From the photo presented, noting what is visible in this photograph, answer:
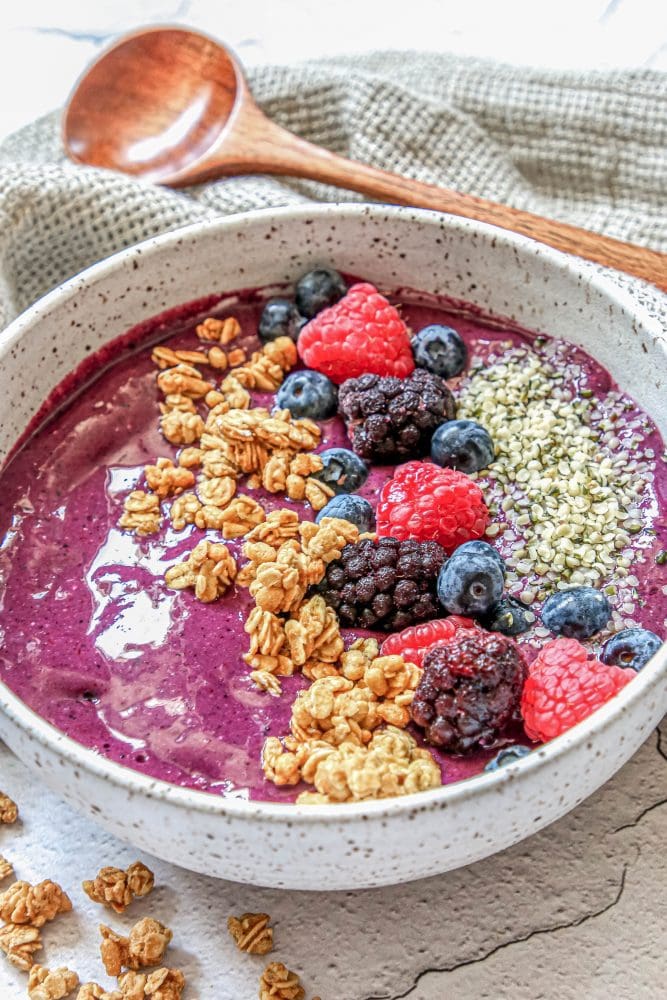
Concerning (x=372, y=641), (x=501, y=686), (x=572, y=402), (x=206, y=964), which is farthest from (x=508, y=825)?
(x=572, y=402)

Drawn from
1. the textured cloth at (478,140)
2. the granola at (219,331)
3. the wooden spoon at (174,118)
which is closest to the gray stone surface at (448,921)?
the granola at (219,331)

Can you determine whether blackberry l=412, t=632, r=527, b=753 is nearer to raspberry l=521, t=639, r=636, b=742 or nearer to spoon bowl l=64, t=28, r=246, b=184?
raspberry l=521, t=639, r=636, b=742

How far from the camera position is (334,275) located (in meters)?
2.07

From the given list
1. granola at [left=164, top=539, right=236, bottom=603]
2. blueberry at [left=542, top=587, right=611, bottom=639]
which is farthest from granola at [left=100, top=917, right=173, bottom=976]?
blueberry at [left=542, top=587, right=611, bottom=639]

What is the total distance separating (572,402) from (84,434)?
2.59ft

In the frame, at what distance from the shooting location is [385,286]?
2.11 m

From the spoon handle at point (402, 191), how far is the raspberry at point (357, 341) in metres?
0.34

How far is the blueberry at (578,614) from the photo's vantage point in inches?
63.6

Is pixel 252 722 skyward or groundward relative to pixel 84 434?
groundward

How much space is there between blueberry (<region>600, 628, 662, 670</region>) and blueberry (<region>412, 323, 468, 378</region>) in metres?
0.57

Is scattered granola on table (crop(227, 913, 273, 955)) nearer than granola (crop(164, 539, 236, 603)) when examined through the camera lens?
Yes

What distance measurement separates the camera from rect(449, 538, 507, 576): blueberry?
1.63 m

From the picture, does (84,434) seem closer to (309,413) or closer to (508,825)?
(309,413)

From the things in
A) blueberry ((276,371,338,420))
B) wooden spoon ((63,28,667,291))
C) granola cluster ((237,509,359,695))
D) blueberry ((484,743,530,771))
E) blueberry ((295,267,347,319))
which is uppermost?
wooden spoon ((63,28,667,291))
